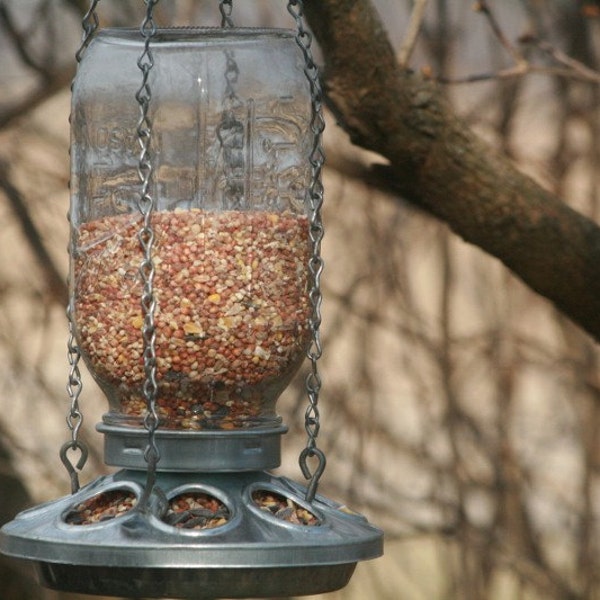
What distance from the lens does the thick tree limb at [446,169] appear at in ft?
7.72

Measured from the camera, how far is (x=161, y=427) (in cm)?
173

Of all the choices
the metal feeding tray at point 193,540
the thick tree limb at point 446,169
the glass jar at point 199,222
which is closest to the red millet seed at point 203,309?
the glass jar at point 199,222

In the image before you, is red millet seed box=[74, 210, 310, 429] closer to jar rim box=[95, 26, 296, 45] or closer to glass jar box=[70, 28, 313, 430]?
glass jar box=[70, 28, 313, 430]

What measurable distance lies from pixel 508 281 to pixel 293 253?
2.92 m

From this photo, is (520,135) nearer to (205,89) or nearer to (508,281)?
(508,281)

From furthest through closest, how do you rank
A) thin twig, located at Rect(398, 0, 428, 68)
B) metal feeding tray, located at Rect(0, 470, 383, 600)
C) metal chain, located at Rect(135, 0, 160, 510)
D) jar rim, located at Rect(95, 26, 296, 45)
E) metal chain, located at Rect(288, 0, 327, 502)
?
thin twig, located at Rect(398, 0, 428, 68) → jar rim, located at Rect(95, 26, 296, 45) → metal chain, located at Rect(288, 0, 327, 502) → metal chain, located at Rect(135, 0, 160, 510) → metal feeding tray, located at Rect(0, 470, 383, 600)

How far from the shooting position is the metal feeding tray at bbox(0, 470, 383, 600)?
1481 millimetres

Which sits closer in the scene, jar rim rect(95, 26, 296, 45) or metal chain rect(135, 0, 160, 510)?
metal chain rect(135, 0, 160, 510)

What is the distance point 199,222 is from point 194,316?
0.13 meters

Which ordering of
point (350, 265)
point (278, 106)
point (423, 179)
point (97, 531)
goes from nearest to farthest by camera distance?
point (97, 531) → point (278, 106) → point (423, 179) → point (350, 265)

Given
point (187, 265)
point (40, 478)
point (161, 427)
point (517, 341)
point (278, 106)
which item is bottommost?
point (40, 478)

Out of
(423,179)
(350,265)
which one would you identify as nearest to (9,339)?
(350,265)

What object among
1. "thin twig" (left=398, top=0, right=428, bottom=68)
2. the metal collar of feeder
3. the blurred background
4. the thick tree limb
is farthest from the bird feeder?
the blurred background

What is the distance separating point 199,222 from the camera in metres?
1.76
